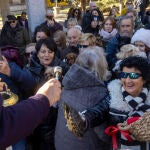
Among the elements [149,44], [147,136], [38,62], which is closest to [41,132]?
[38,62]

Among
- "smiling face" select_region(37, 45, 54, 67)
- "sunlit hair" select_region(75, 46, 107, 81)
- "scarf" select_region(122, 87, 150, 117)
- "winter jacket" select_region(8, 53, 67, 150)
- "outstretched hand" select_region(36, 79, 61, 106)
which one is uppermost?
"outstretched hand" select_region(36, 79, 61, 106)

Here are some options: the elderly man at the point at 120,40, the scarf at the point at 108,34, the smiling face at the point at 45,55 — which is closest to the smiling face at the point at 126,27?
the elderly man at the point at 120,40

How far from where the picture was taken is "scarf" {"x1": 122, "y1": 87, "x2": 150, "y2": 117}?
2.56 meters

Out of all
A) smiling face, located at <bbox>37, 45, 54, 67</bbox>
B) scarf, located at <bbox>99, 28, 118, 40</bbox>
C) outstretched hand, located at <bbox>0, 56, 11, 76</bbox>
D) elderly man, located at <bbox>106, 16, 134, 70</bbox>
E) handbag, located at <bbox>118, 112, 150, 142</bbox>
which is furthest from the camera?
scarf, located at <bbox>99, 28, 118, 40</bbox>

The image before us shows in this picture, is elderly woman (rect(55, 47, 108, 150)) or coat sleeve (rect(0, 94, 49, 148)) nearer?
coat sleeve (rect(0, 94, 49, 148))

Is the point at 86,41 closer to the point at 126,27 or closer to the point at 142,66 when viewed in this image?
the point at 126,27

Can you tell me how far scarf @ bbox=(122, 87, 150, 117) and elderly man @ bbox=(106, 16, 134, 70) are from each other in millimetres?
1562

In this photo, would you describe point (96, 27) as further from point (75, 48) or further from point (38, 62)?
point (38, 62)

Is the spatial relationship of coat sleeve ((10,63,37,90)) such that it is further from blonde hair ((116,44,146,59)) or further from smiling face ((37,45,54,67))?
blonde hair ((116,44,146,59))

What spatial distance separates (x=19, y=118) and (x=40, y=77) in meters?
2.03

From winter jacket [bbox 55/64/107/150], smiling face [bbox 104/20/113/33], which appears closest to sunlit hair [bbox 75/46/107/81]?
winter jacket [bbox 55/64/107/150]

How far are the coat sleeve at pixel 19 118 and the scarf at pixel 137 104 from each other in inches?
39.0

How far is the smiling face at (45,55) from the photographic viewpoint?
387cm

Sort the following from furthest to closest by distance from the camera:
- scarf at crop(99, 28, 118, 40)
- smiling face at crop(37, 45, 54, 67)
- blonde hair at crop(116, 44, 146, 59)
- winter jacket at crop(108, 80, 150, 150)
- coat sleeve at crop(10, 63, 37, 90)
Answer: scarf at crop(99, 28, 118, 40) → smiling face at crop(37, 45, 54, 67) → blonde hair at crop(116, 44, 146, 59) → coat sleeve at crop(10, 63, 37, 90) → winter jacket at crop(108, 80, 150, 150)
